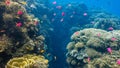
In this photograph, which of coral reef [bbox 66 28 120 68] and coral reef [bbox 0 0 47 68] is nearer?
coral reef [bbox 0 0 47 68]

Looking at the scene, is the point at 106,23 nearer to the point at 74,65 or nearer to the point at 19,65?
the point at 74,65

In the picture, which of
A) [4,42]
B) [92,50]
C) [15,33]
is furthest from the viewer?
[92,50]

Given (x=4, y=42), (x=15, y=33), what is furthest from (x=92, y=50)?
(x=4, y=42)

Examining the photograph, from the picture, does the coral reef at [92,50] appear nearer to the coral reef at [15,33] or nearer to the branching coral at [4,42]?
the coral reef at [15,33]

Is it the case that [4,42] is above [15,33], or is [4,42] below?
below

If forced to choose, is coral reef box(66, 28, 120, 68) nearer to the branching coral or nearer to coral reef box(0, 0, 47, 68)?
coral reef box(0, 0, 47, 68)

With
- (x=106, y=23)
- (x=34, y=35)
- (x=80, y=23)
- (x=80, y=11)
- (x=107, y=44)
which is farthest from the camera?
(x=80, y=11)

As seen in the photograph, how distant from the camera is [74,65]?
11469 millimetres

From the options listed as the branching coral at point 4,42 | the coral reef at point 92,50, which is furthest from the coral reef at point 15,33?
the coral reef at point 92,50

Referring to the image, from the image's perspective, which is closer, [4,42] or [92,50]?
[4,42]

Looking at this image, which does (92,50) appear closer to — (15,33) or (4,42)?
(15,33)

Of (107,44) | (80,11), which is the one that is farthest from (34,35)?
(80,11)

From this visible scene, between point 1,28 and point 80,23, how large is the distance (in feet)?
55.0

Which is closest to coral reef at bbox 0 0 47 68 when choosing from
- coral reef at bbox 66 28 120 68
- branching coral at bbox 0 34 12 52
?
branching coral at bbox 0 34 12 52
